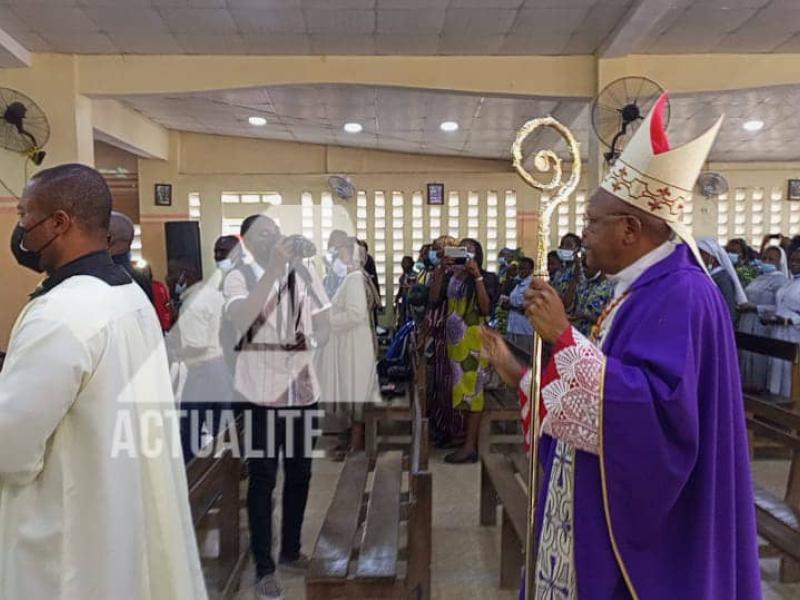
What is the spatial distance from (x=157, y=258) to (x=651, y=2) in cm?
807

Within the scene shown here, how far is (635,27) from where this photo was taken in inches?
191

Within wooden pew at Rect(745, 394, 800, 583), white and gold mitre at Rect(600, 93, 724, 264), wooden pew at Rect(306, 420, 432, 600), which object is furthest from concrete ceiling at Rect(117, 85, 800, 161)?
white and gold mitre at Rect(600, 93, 724, 264)

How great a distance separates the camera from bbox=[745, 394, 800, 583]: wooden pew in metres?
2.45

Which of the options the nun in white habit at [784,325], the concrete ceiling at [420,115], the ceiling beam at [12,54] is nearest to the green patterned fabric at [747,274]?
the nun in white habit at [784,325]

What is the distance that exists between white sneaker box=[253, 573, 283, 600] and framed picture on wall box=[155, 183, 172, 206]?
27.7 ft

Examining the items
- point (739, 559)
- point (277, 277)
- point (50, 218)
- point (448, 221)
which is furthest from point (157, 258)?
point (739, 559)

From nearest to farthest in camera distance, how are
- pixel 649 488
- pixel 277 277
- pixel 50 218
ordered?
pixel 649 488, pixel 50 218, pixel 277 277

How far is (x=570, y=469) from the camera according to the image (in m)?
1.60

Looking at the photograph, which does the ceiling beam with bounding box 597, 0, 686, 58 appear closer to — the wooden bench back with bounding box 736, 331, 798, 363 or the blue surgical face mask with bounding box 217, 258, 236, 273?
the wooden bench back with bounding box 736, 331, 798, 363

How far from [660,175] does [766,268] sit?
5.55 meters

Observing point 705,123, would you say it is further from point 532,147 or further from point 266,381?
point 266,381

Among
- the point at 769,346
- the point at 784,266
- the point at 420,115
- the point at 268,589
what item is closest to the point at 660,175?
the point at 268,589

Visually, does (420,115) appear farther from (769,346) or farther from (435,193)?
(769,346)

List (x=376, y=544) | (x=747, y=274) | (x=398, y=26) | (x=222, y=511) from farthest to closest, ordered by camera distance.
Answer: (x=747, y=274) < (x=398, y=26) < (x=222, y=511) < (x=376, y=544)
